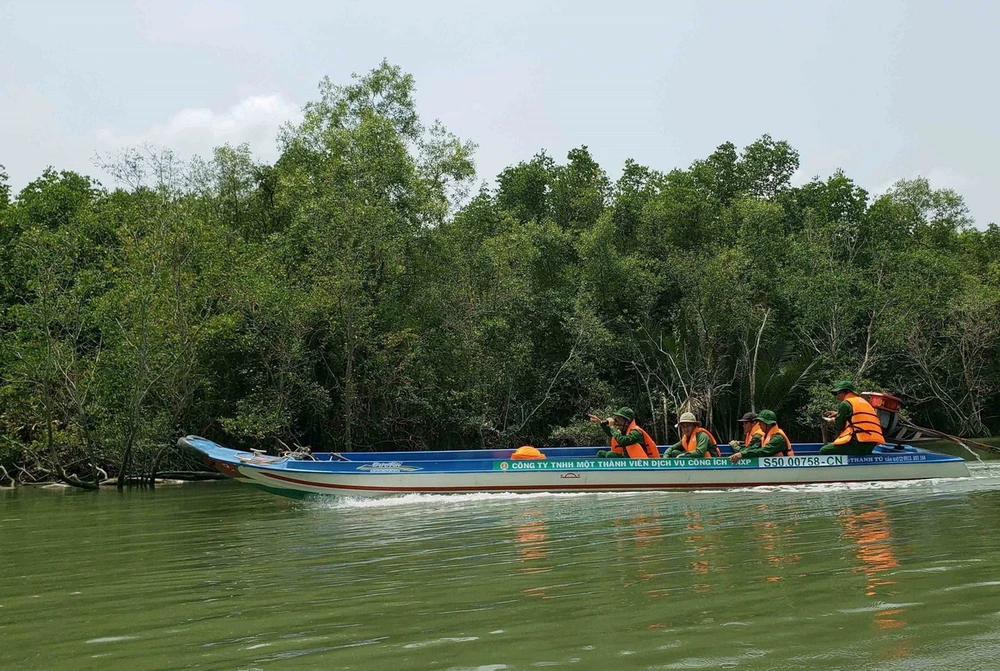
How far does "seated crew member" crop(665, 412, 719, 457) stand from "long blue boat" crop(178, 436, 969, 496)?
1.15ft

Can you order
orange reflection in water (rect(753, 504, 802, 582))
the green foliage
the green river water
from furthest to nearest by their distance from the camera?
the green foliage < orange reflection in water (rect(753, 504, 802, 582)) < the green river water

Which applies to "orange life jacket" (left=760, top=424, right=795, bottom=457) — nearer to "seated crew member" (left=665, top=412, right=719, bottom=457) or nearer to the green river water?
"seated crew member" (left=665, top=412, right=719, bottom=457)

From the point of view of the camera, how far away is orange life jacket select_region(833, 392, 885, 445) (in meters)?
15.2

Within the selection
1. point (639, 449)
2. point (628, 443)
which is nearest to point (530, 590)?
point (628, 443)

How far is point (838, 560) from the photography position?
7.05m

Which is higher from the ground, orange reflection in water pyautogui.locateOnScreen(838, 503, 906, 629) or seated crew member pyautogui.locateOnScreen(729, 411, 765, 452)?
seated crew member pyautogui.locateOnScreen(729, 411, 765, 452)

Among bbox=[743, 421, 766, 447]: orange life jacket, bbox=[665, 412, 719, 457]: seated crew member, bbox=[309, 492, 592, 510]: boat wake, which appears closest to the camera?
bbox=[309, 492, 592, 510]: boat wake

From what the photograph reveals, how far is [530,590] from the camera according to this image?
6320 millimetres

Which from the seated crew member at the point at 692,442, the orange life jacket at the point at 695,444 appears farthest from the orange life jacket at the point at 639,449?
the orange life jacket at the point at 695,444

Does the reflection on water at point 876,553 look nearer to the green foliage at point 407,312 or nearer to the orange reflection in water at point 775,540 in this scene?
the orange reflection in water at point 775,540

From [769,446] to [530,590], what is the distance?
9.88 m

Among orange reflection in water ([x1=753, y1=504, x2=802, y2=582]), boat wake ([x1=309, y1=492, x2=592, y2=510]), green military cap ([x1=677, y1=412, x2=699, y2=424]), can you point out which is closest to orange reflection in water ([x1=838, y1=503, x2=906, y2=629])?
orange reflection in water ([x1=753, y1=504, x2=802, y2=582])

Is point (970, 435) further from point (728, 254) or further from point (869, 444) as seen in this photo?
point (869, 444)

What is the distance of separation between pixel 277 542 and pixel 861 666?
7.26 m
